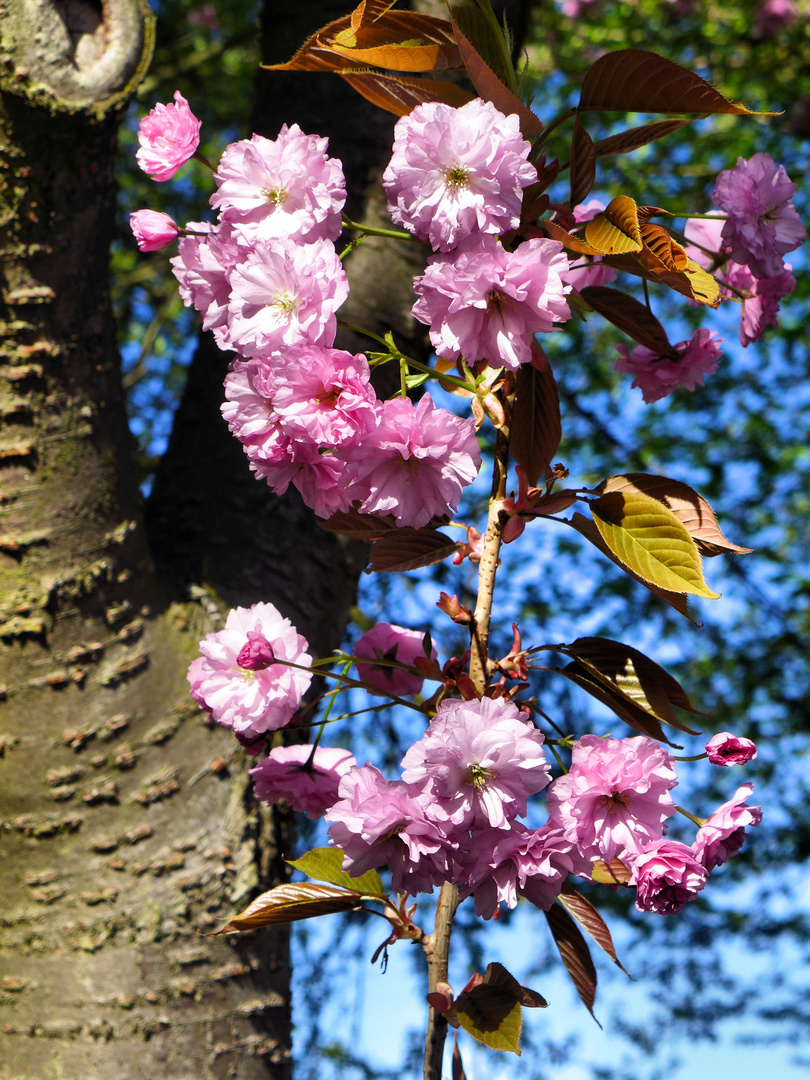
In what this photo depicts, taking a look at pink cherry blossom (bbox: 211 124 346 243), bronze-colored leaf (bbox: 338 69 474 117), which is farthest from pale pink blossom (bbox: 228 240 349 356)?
bronze-colored leaf (bbox: 338 69 474 117)

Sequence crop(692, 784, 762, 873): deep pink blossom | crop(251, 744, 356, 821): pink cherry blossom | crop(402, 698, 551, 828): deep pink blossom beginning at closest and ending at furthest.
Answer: crop(402, 698, 551, 828): deep pink blossom
crop(692, 784, 762, 873): deep pink blossom
crop(251, 744, 356, 821): pink cherry blossom

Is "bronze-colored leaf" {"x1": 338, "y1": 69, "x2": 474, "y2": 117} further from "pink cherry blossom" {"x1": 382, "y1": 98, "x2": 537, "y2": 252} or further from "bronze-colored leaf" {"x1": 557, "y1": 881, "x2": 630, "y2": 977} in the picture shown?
"bronze-colored leaf" {"x1": 557, "y1": 881, "x2": 630, "y2": 977}

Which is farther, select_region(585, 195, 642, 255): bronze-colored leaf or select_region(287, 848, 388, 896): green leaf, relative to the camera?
select_region(287, 848, 388, 896): green leaf

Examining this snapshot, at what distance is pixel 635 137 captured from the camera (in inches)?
27.2

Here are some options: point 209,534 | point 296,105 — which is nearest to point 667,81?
point 209,534

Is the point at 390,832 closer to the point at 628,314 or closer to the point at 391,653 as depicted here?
the point at 391,653

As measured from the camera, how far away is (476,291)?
0.55 meters

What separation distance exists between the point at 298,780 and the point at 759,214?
615 millimetres

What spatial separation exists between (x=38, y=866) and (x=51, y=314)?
2.72 feet

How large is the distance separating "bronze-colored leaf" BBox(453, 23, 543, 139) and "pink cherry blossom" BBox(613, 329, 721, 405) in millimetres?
223

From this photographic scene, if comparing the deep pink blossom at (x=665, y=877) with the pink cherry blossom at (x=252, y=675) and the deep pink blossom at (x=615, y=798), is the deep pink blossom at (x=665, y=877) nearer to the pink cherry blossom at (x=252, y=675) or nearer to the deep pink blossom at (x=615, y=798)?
the deep pink blossom at (x=615, y=798)

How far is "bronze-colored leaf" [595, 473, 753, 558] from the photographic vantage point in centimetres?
65

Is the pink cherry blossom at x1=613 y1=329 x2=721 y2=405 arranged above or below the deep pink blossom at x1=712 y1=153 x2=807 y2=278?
below

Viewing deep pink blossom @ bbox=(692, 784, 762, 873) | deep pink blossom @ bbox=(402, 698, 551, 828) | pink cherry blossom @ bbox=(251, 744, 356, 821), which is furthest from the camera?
pink cherry blossom @ bbox=(251, 744, 356, 821)
